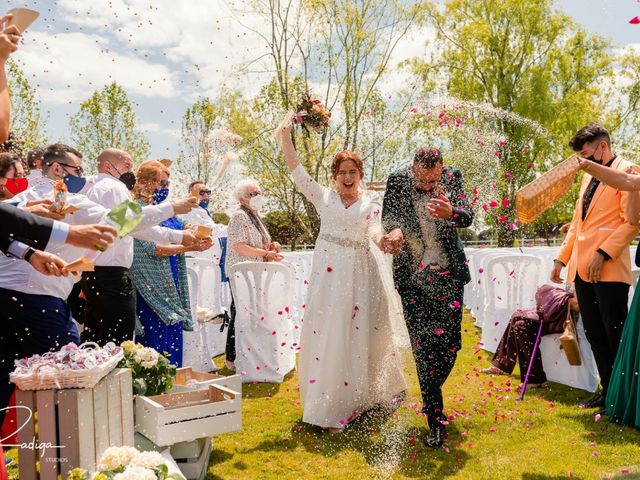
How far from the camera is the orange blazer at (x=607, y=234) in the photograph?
4.18 meters

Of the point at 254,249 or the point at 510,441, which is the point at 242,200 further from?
the point at 510,441

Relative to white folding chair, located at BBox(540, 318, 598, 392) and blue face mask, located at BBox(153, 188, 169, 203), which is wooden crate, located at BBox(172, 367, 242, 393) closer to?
blue face mask, located at BBox(153, 188, 169, 203)

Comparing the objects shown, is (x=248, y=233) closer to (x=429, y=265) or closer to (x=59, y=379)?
(x=429, y=265)

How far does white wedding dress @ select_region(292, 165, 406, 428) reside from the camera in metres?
4.35

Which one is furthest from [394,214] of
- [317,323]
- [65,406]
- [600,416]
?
[65,406]

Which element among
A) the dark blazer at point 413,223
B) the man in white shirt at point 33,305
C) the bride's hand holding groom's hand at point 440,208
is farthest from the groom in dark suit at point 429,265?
the man in white shirt at point 33,305

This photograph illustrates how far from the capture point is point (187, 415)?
3.20 metres

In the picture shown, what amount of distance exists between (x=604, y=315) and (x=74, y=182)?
3710 millimetres

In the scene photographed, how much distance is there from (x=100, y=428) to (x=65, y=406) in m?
0.19

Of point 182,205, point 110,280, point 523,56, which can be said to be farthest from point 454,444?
point 523,56

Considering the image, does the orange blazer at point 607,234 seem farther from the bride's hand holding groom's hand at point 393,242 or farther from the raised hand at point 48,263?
the raised hand at point 48,263

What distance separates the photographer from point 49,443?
9.00ft

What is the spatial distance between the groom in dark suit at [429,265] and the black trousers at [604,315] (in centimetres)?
103

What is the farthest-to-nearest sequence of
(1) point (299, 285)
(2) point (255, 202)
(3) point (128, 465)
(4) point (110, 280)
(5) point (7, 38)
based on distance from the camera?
(1) point (299, 285) < (2) point (255, 202) < (4) point (110, 280) < (3) point (128, 465) < (5) point (7, 38)
